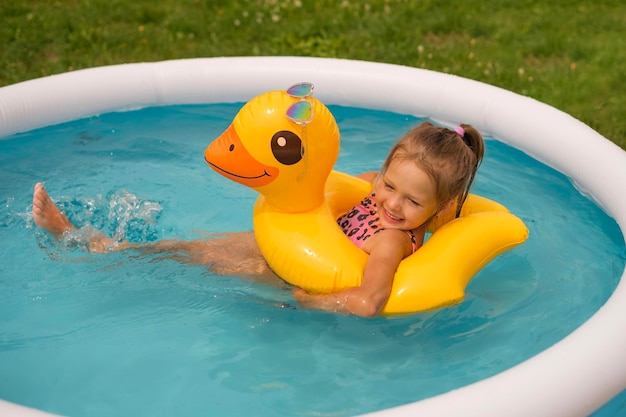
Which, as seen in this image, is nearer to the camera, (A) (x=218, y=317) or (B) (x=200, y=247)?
(A) (x=218, y=317)

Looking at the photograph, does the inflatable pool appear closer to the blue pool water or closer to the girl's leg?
the blue pool water

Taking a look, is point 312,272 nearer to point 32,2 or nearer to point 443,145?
point 443,145

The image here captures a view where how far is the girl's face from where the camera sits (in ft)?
11.0

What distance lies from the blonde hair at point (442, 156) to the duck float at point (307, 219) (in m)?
0.24

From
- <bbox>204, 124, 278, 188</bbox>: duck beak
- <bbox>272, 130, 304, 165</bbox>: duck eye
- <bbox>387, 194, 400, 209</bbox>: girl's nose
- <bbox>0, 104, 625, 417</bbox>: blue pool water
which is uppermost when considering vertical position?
<bbox>272, 130, 304, 165</bbox>: duck eye

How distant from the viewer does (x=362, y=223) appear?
3637 millimetres

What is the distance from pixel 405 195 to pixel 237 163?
0.66m

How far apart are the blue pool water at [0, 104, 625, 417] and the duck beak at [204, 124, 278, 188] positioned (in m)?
0.55

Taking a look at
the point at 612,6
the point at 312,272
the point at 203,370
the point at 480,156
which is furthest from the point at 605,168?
the point at 612,6

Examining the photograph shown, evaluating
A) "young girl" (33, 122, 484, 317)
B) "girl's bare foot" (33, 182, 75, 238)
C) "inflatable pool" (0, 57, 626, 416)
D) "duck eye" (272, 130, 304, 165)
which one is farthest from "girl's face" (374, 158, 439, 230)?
"girl's bare foot" (33, 182, 75, 238)

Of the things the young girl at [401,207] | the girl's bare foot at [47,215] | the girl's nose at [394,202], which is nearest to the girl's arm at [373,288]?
the young girl at [401,207]

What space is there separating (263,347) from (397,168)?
91cm

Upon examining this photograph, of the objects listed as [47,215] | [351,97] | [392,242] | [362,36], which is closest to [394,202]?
[392,242]

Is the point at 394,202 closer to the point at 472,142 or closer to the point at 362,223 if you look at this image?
the point at 362,223
